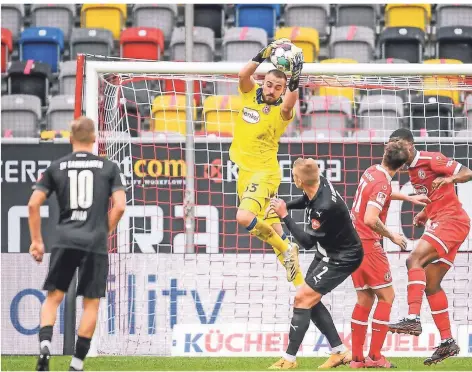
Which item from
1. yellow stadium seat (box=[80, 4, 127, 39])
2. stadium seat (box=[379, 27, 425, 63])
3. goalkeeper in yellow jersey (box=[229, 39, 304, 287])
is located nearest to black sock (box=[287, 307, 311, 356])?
goalkeeper in yellow jersey (box=[229, 39, 304, 287])

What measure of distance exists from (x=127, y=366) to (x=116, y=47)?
321 inches

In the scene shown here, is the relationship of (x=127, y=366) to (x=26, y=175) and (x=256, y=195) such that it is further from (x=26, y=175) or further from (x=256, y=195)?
(x=26, y=175)

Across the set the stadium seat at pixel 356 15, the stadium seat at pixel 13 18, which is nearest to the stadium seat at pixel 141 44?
the stadium seat at pixel 13 18

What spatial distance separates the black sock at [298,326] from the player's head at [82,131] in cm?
224

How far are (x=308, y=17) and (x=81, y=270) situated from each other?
32.1ft

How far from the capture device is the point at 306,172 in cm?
870

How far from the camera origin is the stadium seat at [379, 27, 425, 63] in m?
15.9

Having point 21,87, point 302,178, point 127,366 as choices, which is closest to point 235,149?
point 302,178

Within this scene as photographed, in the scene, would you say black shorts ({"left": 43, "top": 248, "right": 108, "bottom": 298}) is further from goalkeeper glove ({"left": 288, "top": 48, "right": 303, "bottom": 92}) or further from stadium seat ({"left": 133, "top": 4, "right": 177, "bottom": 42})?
stadium seat ({"left": 133, "top": 4, "right": 177, "bottom": 42})

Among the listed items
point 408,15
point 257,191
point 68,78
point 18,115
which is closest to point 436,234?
point 257,191

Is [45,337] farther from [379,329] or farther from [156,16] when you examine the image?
[156,16]

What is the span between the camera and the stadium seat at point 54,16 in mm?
16938

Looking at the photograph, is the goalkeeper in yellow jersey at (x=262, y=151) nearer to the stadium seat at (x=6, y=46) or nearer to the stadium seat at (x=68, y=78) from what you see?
the stadium seat at (x=68, y=78)

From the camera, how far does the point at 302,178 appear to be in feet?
28.7
